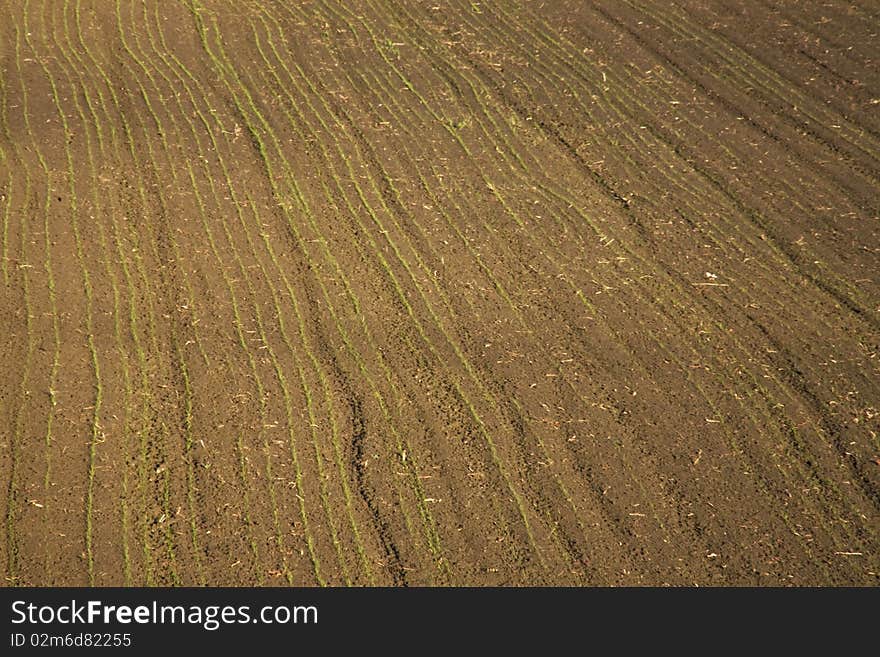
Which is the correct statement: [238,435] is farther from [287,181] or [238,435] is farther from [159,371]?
[287,181]

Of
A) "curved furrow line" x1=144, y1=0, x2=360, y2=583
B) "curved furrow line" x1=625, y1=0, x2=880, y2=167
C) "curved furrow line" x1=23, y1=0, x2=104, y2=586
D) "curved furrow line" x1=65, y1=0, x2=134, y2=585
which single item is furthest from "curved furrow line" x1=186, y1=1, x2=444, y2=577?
"curved furrow line" x1=625, y1=0, x2=880, y2=167

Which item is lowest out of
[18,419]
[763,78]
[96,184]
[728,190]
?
[18,419]

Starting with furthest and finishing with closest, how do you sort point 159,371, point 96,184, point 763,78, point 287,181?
point 763,78, point 287,181, point 96,184, point 159,371

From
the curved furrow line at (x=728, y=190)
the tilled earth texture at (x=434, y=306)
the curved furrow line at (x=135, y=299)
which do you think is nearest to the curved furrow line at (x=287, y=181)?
the tilled earth texture at (x=434, y=306)

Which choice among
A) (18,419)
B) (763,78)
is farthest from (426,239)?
(763,78)

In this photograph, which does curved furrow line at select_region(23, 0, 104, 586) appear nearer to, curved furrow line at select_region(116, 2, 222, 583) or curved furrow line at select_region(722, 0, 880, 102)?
curved furrow line at select_region(116, 2, 222, 583)

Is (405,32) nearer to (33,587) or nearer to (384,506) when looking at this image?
(384,506)

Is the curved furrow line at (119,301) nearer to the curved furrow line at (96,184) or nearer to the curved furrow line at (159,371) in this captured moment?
the curved furrow line at (96,184)

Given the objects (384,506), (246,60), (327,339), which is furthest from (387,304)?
(246,60)
